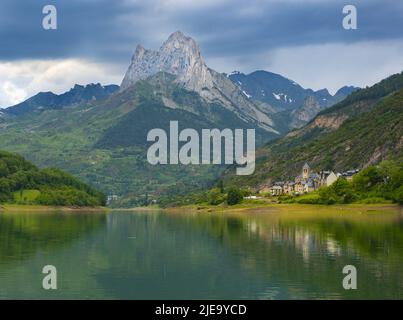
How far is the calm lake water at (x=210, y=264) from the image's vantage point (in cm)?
5719

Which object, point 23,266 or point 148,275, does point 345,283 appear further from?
point 23,266

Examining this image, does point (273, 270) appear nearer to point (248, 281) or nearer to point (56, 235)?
point (248, 281)

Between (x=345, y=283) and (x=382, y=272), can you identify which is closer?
(x=345, y=283)

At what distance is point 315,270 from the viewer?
68.8 meters

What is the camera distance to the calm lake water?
57188 millimetres

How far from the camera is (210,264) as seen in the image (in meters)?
76.2

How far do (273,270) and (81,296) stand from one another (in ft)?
75.0
